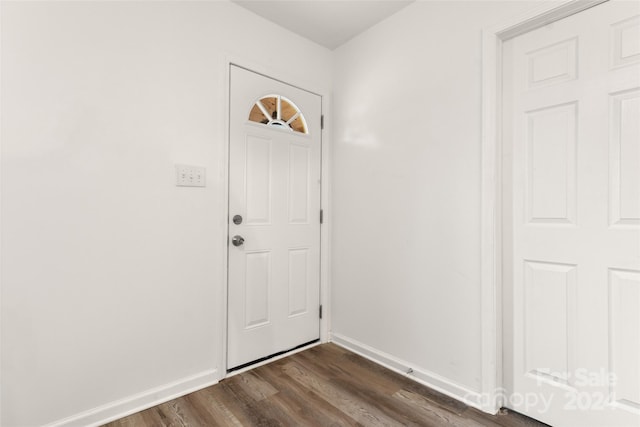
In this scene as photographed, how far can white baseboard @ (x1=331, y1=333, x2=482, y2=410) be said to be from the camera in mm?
1698

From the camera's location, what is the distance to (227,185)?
1970 mm

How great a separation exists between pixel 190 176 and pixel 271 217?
622 millimetres

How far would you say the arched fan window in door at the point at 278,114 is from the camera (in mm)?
2143

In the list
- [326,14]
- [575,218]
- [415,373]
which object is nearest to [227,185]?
[326,14]

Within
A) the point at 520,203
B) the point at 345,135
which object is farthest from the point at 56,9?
the point at 520,203

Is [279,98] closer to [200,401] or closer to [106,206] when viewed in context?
[106,206]

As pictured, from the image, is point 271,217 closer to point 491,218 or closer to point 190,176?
point 190,176

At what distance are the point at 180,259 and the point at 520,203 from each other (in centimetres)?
190

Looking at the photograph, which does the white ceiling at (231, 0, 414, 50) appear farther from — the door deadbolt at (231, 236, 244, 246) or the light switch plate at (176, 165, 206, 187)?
the door deadbolt at (231, 236, 244, 246)

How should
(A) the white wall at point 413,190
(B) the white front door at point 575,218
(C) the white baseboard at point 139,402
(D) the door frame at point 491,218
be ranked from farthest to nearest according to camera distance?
(A) the white wall at point 413,190
(D) the door frame at point 491,218
(C) the white baseboard at point 139,402
(B) the white front door at point 575,218

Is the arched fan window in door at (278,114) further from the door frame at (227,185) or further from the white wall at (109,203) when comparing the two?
the white wall at (109,203)

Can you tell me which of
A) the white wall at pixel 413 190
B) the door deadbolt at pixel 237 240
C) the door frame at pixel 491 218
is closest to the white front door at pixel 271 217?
the door deadbolt at pixel 237 240

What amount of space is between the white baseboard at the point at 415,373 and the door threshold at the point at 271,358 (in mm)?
227

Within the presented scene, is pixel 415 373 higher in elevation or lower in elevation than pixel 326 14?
lower
